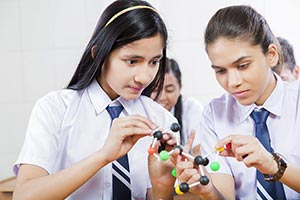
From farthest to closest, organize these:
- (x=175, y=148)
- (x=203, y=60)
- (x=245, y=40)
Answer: (x=203, y=60) → (x=245, y=40) → (x=175, y=148)

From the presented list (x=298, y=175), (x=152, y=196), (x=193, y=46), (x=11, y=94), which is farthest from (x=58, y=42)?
(x=298, y=175)

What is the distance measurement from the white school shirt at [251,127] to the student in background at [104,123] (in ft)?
0.54

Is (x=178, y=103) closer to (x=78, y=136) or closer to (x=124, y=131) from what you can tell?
(x=78, y=136)

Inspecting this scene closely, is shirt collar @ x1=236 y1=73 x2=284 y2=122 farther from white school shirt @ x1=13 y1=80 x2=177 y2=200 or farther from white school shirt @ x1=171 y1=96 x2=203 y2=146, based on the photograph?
white school shirt @ x1=171 y1=96 x2=203 y2=146

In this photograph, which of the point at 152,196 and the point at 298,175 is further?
the point at 152,196

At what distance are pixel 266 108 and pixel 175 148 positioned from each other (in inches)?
15.6

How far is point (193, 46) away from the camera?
283 centimetres

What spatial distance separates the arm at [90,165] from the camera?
119cm

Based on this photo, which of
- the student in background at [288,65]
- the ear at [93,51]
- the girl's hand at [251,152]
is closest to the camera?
the girl's hand at [251,152]

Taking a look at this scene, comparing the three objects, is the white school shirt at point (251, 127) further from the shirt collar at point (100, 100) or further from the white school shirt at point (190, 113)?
the white school shirt at point (190, 113)

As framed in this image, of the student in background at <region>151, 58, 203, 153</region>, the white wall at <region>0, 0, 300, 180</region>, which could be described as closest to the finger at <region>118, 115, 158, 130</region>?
the student in background at <region>151, 58, 203, 153</region>

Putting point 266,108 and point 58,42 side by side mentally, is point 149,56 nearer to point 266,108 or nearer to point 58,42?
point 266,108

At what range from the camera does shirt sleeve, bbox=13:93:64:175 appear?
131 centimetres

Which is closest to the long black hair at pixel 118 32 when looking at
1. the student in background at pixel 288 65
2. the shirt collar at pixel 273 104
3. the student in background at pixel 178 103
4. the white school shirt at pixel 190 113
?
the shirt collar at pixel 273 104
